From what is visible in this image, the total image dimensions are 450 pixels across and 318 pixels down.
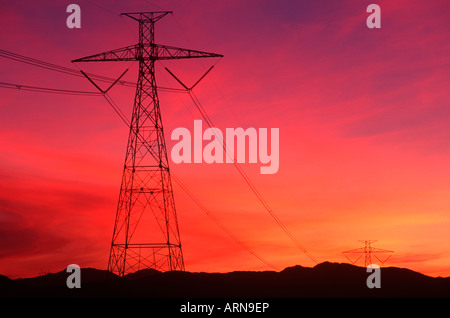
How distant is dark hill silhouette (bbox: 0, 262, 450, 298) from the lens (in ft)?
218

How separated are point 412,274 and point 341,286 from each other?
3917 cm

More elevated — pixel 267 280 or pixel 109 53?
pixel 109 53

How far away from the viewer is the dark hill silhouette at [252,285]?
218ft

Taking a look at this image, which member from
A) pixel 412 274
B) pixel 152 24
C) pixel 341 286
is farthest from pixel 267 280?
pixel 152 24

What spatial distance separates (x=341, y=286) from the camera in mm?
101812

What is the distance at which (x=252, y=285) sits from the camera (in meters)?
94.0
